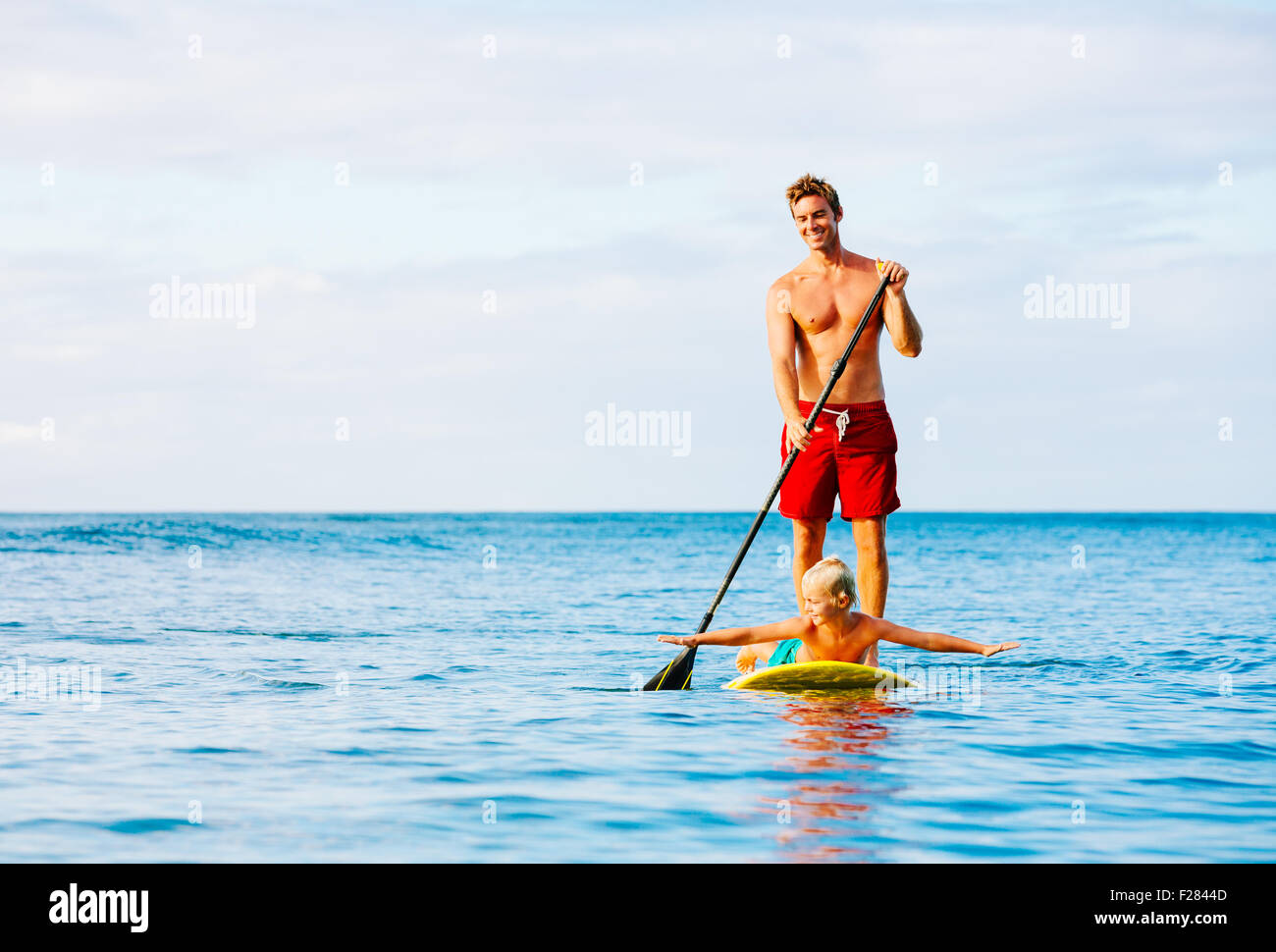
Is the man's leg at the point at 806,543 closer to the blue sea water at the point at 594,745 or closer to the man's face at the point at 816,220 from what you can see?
the blue sea water at the point at 594,745

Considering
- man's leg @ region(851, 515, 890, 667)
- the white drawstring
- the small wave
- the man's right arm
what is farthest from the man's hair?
the small wave

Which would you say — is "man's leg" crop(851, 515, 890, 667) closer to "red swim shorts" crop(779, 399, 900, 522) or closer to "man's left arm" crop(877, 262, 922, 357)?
"red swim shorts" crop(779, 399, 900, 522)

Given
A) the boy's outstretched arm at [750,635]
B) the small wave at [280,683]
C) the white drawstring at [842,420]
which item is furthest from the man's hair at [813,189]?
the small wave at [280,683]

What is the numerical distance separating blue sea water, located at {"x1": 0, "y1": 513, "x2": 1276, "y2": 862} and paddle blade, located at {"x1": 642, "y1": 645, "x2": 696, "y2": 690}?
0.52 ft

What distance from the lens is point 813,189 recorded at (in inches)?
301

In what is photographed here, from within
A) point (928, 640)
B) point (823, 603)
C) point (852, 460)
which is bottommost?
point (928, 640)

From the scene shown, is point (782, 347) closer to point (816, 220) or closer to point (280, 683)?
point (816, 220)

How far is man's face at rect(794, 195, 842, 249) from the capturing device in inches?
301

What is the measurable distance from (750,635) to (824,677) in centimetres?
51

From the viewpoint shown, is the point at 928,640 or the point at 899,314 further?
the point at 899,314

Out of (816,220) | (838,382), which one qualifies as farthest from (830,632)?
(816,220)

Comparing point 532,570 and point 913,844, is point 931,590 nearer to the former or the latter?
point 532,570
